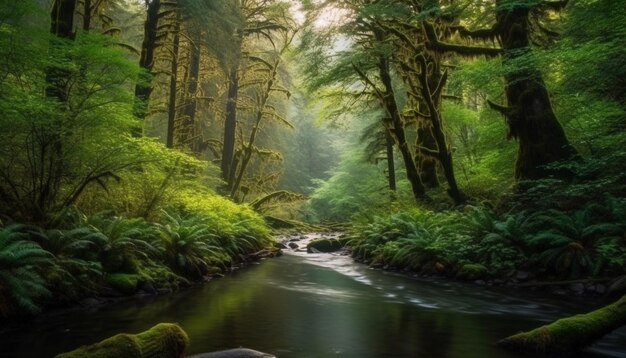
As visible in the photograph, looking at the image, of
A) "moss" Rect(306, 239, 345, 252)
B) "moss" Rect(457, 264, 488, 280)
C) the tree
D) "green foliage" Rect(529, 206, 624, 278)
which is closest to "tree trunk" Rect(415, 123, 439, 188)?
"moss" Rect(306, 239, 345, 252)

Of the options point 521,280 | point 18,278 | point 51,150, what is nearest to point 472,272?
point 521,280

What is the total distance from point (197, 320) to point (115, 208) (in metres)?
5.28

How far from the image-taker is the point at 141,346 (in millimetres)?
4082

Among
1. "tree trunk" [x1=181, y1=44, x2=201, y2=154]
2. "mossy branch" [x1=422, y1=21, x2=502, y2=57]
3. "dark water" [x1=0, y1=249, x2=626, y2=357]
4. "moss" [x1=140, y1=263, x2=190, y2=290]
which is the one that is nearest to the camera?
"dark water" [x1=0, y1=249, x2=626, y2=357]

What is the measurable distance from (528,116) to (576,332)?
920 cm

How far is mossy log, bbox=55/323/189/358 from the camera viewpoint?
3833 millimetres

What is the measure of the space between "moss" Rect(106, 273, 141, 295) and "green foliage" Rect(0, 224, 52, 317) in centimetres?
173

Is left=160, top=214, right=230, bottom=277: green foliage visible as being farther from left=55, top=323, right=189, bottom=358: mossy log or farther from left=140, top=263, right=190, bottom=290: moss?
left=55, top=323, right=189, bottom=358: mossy log

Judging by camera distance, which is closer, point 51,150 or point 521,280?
point 51,150

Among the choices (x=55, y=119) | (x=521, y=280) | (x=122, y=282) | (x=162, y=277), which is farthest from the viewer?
(x=521, y=280)

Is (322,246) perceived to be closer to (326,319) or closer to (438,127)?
(438,127)

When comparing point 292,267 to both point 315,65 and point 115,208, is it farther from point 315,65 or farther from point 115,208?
point 315,65

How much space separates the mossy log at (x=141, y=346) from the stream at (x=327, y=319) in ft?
4.20

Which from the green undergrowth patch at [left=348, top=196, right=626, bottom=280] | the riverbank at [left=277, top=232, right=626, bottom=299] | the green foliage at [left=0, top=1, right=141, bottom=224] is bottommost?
the riverbank at [left=277, top=232, right=626, bottom=299]
